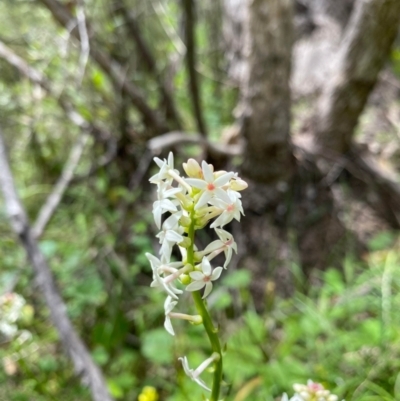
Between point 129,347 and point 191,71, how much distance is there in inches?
49.1

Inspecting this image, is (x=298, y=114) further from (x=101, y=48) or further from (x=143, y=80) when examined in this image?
(x=101, y=48)

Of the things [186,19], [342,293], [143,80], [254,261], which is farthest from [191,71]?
[342,293]

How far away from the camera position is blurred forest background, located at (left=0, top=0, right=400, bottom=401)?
1293mm

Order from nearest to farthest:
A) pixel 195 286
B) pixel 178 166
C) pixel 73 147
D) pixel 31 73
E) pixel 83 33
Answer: pixel 195 286 → pixel 83 33 → pixel 31 73 → pixel 178 166 → pixel 73 147

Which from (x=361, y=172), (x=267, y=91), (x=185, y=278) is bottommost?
(x=361, y=172)

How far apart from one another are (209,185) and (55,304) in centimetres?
85

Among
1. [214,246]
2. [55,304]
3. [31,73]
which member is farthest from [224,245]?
[31,73]

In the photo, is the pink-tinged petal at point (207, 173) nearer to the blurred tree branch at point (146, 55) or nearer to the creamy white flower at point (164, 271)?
the creamy white flower at point (164, 271)

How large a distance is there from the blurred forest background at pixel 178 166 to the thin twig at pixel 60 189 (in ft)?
0.04

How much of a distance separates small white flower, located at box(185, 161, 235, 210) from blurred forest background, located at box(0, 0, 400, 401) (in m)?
0.78

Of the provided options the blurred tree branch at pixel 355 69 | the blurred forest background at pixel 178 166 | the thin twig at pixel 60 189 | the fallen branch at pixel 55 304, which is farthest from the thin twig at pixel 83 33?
the blurred tree branch at pixel 355 69

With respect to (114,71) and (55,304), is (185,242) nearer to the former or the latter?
(55,304)

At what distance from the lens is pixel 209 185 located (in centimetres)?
50

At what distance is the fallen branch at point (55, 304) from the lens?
1012mm
